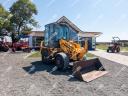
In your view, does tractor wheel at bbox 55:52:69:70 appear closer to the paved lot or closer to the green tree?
the paved lot

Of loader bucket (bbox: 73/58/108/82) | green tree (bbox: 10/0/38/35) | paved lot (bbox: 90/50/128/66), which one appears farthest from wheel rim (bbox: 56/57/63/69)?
green tree (bbox: 10/0/38/35)

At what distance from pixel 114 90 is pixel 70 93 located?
167 cm

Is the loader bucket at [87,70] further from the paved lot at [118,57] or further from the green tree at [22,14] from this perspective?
the green tree at [22,14]

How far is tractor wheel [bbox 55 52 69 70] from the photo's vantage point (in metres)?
14.2

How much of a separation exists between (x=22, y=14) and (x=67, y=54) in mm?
34207

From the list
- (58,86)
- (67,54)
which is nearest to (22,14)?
(67,54)

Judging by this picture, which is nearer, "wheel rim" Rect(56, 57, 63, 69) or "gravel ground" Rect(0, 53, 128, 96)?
"gravel ground" Rect(0, 53, 128, 96)

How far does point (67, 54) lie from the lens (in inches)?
586

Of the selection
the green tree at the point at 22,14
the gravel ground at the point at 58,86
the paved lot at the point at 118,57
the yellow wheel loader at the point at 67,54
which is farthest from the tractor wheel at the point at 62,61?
the green tree at the point at 22,14

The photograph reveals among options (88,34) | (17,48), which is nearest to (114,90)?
(17,48)

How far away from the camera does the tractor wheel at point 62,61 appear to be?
14.2 meters

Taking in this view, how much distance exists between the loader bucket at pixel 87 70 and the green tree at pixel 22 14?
34.5 metres

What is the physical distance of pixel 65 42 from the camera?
15.2m

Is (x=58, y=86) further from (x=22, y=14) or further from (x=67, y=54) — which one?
(x=22, y=14)
